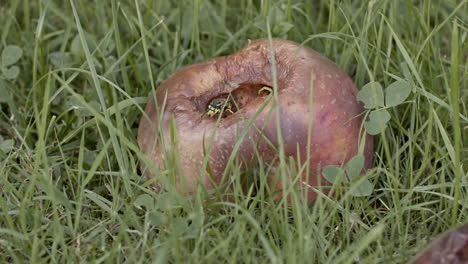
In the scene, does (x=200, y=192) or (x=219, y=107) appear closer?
(x=200, y=192)

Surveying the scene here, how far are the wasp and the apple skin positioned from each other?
0.10 ft

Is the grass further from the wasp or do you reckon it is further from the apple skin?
the wasp

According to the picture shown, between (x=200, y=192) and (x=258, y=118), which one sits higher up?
(x=258, y=118)

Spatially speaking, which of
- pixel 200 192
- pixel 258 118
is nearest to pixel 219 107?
pixel 258 118

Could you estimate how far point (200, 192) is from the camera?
7.88 feet

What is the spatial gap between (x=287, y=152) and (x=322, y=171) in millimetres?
153

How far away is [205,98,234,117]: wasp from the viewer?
8.31 ft

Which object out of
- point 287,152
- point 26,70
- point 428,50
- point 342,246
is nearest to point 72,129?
point 26,70

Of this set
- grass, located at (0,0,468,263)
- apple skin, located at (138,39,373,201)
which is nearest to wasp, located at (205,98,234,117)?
apple skin, located at (138,39,373,201)

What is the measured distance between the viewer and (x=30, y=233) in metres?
2.32

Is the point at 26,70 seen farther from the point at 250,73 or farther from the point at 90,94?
the point at 250,73

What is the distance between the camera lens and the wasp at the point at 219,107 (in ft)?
8.31

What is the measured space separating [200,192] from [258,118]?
0.33 m

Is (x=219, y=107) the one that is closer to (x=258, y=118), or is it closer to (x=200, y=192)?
(x=258, y=118)
